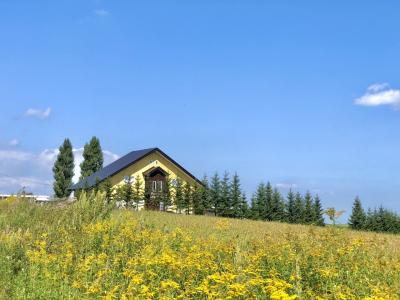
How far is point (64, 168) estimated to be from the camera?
6869cm

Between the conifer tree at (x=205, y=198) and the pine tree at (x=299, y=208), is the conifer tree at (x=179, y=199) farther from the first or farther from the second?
the pine tree at (x=299, y=208)

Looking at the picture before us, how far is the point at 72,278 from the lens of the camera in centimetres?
862

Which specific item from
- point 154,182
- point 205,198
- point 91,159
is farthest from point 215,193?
point 91,159

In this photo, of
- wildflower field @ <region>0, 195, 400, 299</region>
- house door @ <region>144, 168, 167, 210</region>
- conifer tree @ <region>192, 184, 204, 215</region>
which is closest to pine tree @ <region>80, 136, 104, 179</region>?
house door @ <region>144, 168, 167, 210</region>

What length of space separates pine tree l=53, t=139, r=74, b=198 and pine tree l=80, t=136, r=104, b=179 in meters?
1.83

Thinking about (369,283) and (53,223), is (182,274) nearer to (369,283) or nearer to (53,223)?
(369,283)

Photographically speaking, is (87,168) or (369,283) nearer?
(369,283)

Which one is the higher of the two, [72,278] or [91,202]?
[91,202]

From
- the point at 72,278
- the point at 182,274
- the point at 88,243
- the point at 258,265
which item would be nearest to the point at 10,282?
the point at 72,278

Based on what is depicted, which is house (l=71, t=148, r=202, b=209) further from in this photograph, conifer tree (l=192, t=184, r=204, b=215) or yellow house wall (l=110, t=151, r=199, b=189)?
conifer tree (l=192, t=184, r=204, b=215)

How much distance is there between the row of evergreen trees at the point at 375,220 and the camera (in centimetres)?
4572

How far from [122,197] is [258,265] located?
138 feet

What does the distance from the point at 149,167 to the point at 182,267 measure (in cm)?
5177

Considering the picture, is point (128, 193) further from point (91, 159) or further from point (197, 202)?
point (91, 159)
